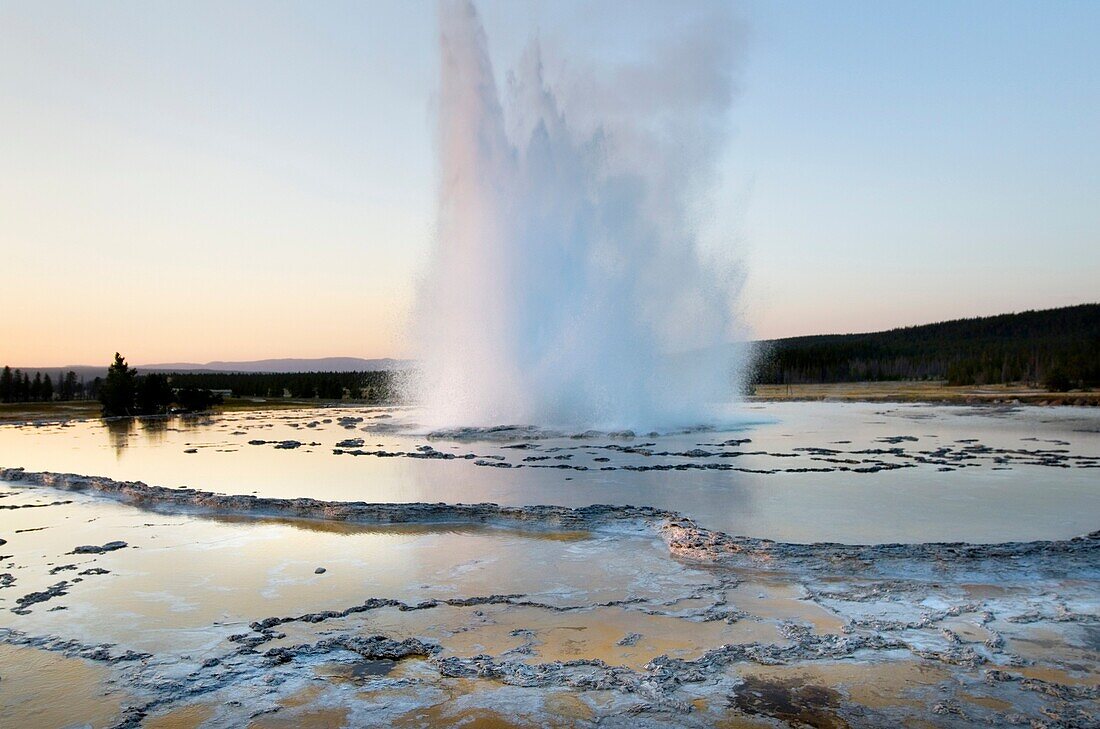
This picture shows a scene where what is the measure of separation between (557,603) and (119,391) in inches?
1599

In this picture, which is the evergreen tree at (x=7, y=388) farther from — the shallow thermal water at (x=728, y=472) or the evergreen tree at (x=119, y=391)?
the shallow thermal water at (x=728, y=472)

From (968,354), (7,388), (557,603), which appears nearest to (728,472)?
(557,603)

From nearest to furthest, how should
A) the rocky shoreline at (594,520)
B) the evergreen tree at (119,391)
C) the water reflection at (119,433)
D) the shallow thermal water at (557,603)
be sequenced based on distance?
the shallow thermal water at (557,603), the rocky shoreline at (594,520), the water reflection at (119,433), the evergreen tree at (119,391)

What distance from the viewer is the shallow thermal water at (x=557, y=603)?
5305 millimetres

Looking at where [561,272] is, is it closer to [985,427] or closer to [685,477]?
[685,477]

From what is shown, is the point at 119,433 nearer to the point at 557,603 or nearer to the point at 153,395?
the point at 153,395

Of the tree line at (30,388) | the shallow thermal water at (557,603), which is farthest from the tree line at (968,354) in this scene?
the tree line at (30,388)

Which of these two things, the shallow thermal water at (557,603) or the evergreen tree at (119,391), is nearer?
the shallow thermal water at (557,603)

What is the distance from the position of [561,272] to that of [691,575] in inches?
728

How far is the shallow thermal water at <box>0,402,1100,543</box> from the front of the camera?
36.4 ft

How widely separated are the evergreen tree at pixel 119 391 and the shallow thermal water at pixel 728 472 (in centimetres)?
1157

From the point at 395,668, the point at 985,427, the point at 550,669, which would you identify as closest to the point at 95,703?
the point at 395,668

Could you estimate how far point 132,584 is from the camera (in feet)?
27.4

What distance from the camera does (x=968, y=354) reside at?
100 meters
